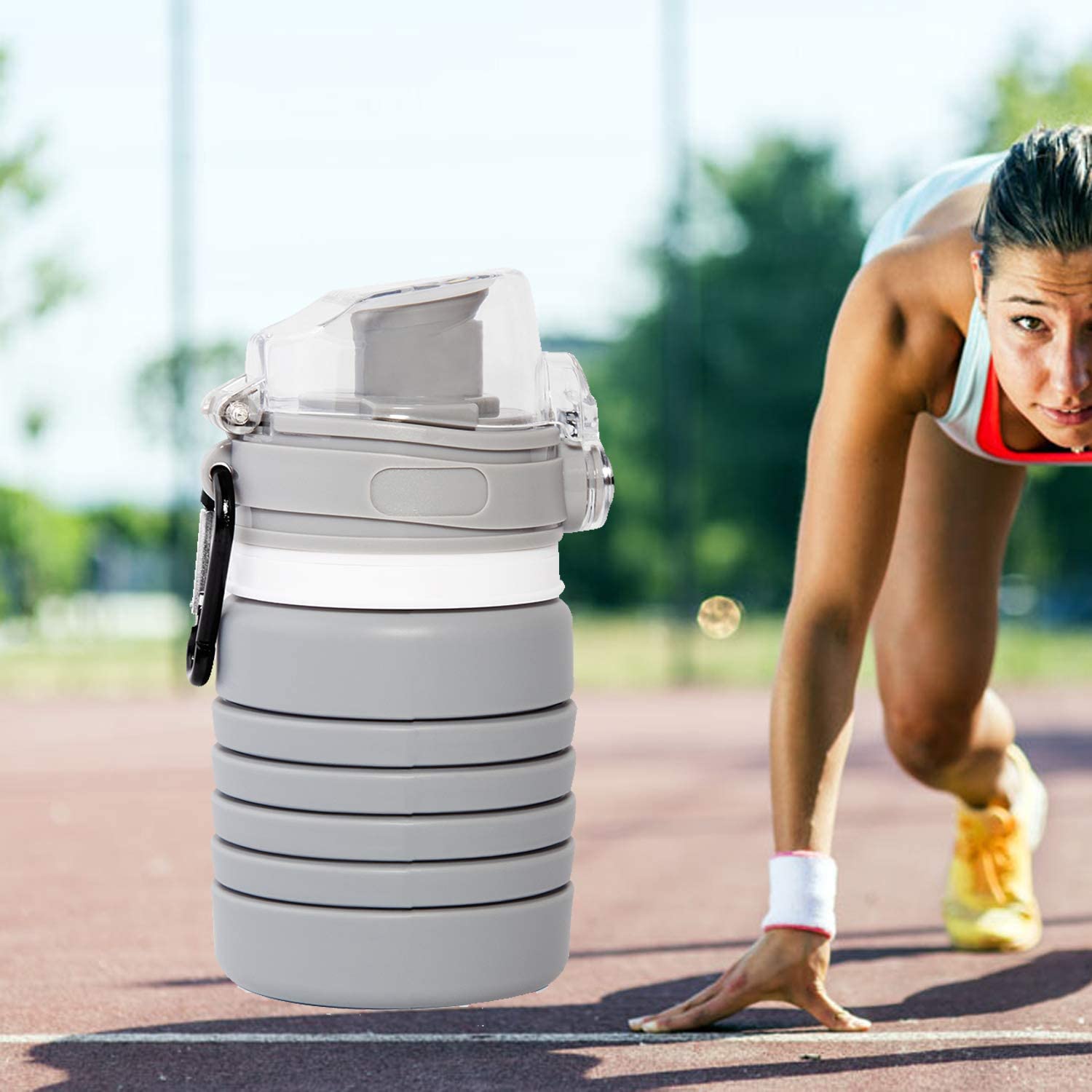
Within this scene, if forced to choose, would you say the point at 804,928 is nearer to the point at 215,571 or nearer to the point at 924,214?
the point at 215,571

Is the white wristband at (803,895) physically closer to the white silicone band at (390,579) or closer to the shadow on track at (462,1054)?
the shadow on track at (462,1054)

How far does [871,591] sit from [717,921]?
1633 mm

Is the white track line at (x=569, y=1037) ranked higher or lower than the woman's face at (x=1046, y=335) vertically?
lower

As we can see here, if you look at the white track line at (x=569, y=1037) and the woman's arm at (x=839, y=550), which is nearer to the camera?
the woman's arm at (x=839, y=550)

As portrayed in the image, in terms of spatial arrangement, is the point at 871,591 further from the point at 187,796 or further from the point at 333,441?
the point at 187,796

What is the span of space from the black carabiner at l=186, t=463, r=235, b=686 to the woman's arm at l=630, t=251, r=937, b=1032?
3.39ft

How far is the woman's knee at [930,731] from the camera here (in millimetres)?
3582

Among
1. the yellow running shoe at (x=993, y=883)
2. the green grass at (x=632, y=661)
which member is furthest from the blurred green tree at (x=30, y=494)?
the yellow running shoe at (x=993, y=883)

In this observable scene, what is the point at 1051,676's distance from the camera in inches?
577

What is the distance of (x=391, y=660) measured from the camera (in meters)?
2.03

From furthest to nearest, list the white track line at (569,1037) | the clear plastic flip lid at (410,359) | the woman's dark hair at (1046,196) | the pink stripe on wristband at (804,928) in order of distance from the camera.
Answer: the white track line at (569,1037)
the pink stripe on wristband at (804,928)
the woman's dark hair at (1046,196)
the clear plastic flip lid at (410,359)

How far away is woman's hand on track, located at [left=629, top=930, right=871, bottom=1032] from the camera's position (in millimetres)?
2662

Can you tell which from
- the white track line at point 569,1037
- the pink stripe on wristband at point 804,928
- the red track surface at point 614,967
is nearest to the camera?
the pink stripe on wristband at point 804,928

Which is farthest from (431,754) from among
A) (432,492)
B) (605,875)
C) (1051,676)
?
(1051,676)
